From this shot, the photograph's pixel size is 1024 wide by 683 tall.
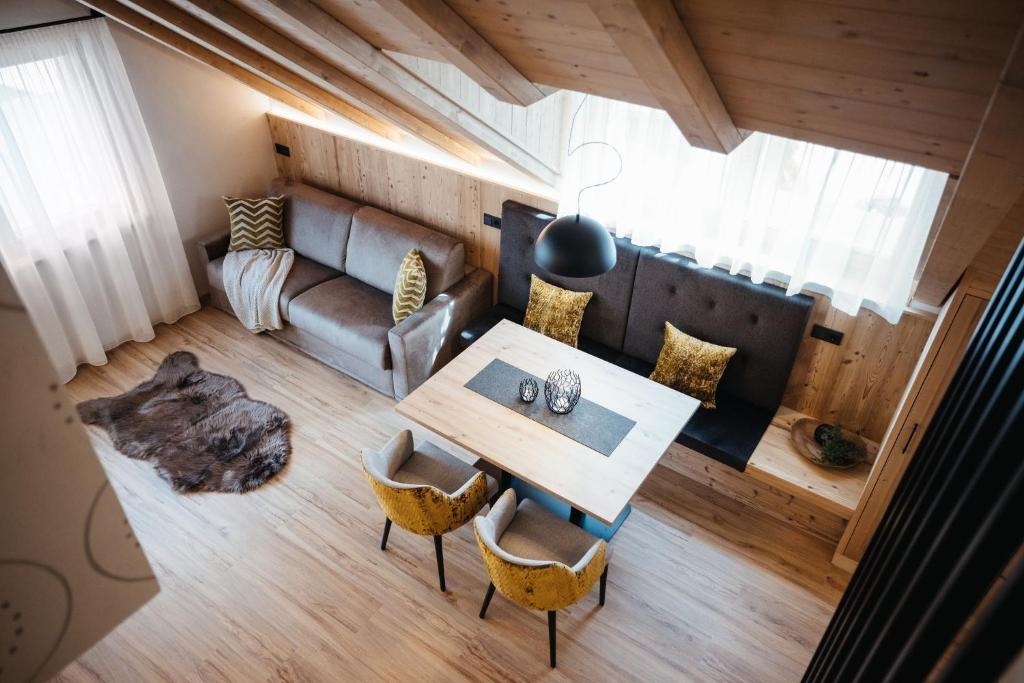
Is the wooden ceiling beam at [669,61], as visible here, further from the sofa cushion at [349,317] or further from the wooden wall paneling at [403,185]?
the sofa cushion at [349,317]

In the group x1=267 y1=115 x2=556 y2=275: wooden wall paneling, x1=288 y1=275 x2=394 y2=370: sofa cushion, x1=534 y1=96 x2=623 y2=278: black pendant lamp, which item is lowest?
x1=288 y1=275 x2=394 y2=370: sofa cushion

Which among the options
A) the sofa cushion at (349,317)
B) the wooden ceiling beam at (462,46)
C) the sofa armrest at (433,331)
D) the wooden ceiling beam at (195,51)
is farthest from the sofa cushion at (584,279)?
the wooden ceiling beam at (195,51)

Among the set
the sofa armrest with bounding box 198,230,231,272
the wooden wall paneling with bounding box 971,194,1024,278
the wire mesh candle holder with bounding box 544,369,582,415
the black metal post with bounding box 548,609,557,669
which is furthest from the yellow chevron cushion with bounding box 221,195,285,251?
the wooden wall paneling with bounding box 971,194,1024,278

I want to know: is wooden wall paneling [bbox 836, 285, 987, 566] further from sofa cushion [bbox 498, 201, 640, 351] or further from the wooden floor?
sofa cushion [bbox 498, 201, 640, 351]

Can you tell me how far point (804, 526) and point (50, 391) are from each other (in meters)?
3.40

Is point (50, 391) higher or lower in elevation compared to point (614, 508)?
higher

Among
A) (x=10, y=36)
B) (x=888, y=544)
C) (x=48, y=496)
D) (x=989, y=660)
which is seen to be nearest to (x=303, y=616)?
(x=888, y=544)

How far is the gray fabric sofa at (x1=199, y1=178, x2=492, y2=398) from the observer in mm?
3848

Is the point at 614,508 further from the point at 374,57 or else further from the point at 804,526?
the point at 374,57

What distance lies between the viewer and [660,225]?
11.3ft

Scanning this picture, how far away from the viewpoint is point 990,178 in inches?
57.9

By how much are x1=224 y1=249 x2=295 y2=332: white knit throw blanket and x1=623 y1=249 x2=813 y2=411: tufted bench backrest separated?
2.23 m

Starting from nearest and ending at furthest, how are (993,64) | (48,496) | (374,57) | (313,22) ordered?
(48,496) < (993,64) < (313,22) < (374,57)

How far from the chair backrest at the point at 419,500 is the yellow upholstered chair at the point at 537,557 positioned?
6.2 inches
